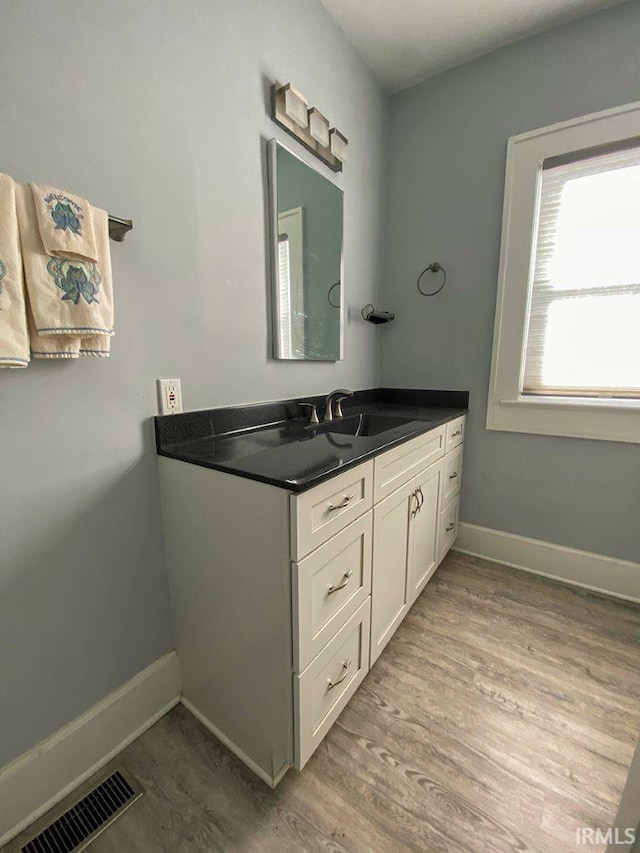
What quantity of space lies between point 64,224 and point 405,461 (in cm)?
126

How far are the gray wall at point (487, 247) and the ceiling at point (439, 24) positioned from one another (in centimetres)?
7

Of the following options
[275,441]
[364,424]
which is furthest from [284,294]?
[364,424]

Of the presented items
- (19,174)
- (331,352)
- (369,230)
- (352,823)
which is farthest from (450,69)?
(352,823)

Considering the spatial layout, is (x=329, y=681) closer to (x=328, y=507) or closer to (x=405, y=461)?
(x=328, y=507)

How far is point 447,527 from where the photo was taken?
203cm

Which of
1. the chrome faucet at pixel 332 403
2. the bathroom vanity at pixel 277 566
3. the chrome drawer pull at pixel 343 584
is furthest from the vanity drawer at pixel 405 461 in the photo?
the chrome faucet at pixel 332 403

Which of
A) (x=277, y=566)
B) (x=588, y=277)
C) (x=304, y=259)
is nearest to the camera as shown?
(x=277, y=566)

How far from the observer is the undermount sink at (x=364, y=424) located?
170 centimetres

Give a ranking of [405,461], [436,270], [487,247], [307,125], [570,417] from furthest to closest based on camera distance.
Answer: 1. [436,270]
2. [487,247]
3. [570,417]
4. [307,125]
5. [405,461]

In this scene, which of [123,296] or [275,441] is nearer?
[123,296]

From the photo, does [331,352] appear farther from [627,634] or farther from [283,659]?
[627,634]

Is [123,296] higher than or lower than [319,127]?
lower

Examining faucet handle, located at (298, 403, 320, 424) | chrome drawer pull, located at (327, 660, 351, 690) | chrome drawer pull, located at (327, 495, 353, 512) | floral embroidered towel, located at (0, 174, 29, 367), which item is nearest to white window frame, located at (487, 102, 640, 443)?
faucet handle, located at (298, 403, 320, 424)

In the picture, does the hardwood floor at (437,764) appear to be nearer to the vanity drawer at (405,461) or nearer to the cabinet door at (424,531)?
the cabinet door at (424,531)
